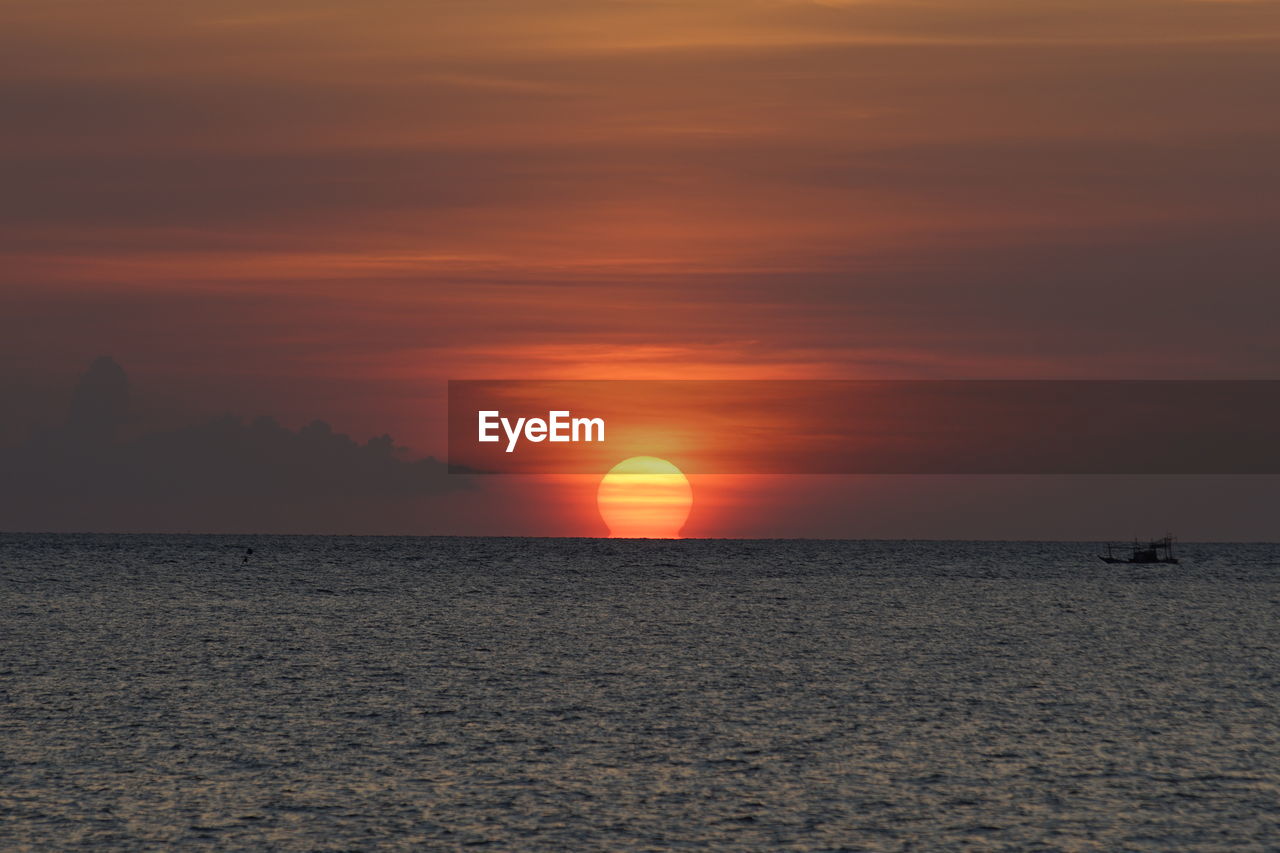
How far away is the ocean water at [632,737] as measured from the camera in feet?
145

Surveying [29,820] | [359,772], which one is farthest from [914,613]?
[29,820]

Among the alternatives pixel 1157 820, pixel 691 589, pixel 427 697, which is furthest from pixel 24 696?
pixel 691 589

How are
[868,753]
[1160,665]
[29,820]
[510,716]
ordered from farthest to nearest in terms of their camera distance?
[1160,665], [510,716], [868,753], [29,820]

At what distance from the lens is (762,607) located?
504 feet

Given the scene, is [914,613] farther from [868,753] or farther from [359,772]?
[359,772]

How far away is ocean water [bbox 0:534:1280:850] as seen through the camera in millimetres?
44250

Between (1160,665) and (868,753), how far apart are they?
148 ft

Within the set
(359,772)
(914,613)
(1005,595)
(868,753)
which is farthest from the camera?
(1005,595)

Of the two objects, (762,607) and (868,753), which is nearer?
(868,753)

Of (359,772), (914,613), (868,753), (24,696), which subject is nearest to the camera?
(359,772)

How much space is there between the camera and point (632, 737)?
60.7 m

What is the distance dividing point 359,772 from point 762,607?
10426 centimetres

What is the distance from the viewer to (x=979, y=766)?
5447cm

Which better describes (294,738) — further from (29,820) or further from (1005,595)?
(1005,595)
